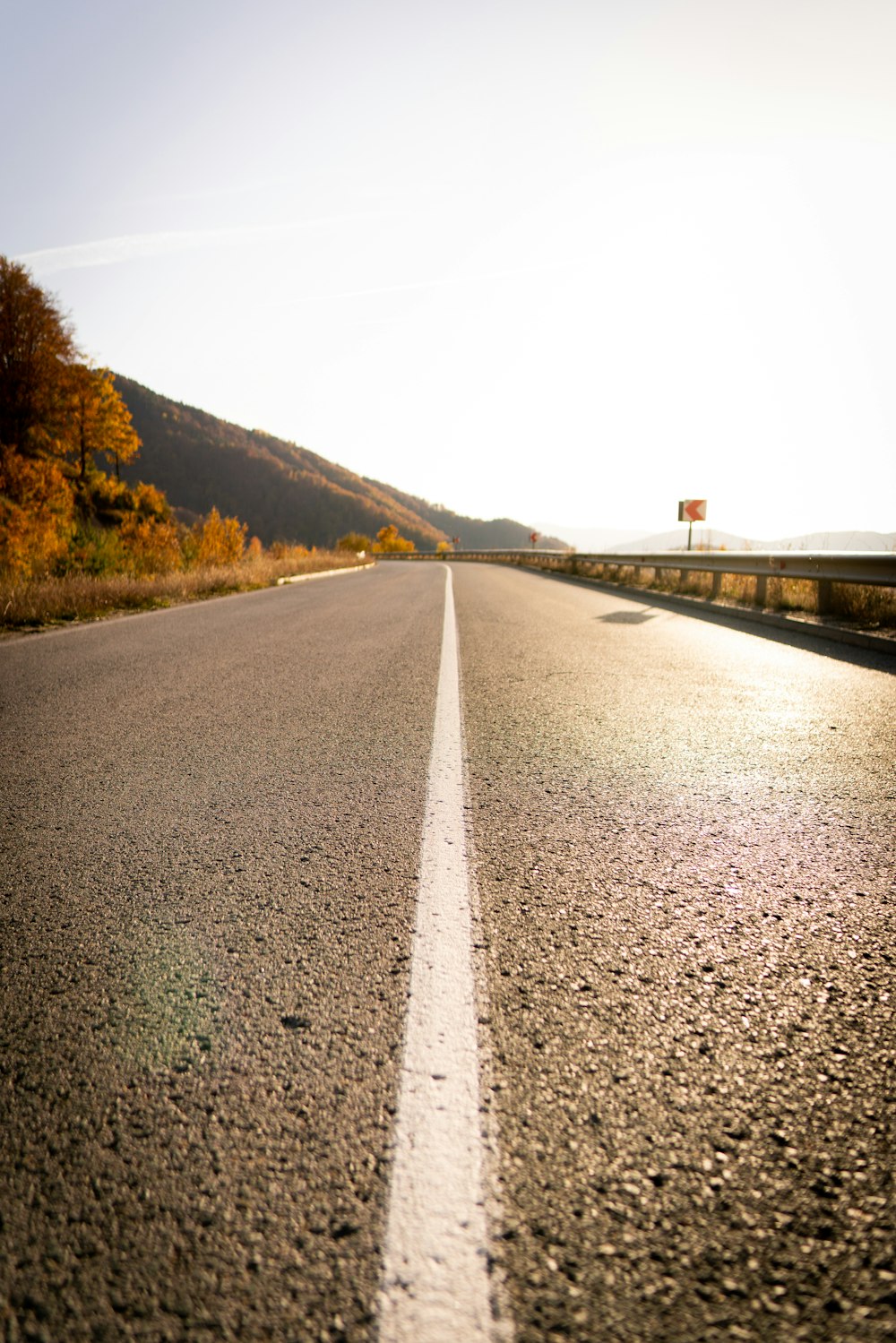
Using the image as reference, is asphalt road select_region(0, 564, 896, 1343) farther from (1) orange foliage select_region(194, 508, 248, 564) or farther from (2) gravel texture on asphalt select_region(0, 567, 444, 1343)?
(1) orange foliage select_region(194, 508, 248, 564)

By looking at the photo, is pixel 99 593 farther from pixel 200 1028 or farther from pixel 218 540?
pixel 218 540

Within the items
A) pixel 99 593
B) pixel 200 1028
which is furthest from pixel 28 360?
pixel 200 1028

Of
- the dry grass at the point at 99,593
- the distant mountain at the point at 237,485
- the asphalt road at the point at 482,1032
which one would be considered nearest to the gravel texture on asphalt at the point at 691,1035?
the asphalt road at the point at 482,1032

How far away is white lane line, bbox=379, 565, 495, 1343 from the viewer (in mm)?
1028

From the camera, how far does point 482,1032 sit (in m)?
1.65

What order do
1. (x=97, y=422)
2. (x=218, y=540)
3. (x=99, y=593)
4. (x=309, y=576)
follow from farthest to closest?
(x=97, y=422), (x=218, y=540), (x=309, y=576), (x=99, y=593)

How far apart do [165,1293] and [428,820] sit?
79.2 inches

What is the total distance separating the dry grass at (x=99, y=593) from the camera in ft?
32.6

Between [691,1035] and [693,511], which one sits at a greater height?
[693,511]

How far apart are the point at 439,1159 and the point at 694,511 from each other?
22.4 metres

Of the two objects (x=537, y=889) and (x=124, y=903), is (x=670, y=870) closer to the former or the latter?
(x=537, y=889)

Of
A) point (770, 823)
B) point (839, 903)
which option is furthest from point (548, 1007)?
point (770, 823)

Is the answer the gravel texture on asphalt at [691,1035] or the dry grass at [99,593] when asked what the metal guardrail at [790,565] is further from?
the dry grass at [99,593]

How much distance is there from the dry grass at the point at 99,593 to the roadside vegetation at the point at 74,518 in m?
0.02
